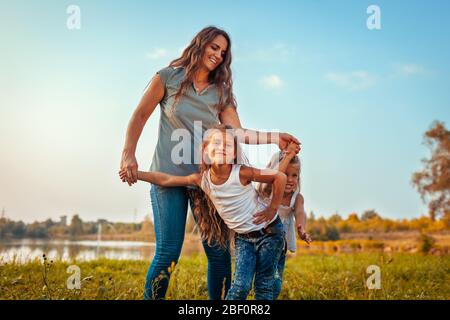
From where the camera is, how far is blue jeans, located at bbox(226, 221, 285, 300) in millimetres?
2936

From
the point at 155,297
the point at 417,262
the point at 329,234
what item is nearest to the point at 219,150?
the point at 155,297

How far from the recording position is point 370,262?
732 cm

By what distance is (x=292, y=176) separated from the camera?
11.3ft

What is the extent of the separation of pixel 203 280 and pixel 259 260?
7.56ft

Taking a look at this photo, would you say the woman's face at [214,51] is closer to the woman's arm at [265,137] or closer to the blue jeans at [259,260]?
the woman's arm at [265,137]

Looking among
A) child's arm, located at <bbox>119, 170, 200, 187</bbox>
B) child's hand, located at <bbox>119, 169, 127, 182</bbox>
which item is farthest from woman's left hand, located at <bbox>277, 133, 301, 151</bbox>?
child's hand, located at <bbox>119, 169, 127, 182</bbox>

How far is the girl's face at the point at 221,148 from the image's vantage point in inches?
115

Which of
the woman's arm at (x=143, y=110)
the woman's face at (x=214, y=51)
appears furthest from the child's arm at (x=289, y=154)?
the woman's arm at (x=143, y=110)

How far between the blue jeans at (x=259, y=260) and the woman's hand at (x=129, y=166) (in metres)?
0.79

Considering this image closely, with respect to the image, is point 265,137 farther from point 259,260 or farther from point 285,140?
point 259,260

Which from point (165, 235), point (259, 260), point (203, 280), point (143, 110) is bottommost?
point (203, 280)

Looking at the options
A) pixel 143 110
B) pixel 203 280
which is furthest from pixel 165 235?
pixel 203 280

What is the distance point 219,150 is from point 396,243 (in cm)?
868
